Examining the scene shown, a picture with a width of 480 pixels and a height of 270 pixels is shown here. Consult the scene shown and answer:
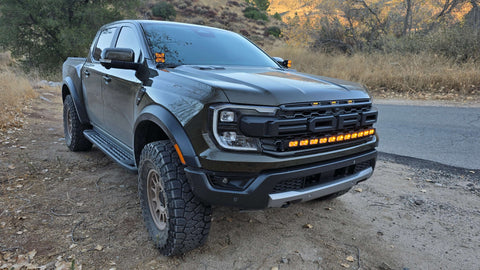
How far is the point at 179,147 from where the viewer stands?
2125 mm

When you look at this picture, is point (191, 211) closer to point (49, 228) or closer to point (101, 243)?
point (101, 243)

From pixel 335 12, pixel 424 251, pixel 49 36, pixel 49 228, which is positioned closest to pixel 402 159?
pixel 424 251

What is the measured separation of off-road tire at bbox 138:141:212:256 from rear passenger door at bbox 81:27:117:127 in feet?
5.59

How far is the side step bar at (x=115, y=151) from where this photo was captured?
2998 mm

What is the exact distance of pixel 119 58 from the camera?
2.69 metres

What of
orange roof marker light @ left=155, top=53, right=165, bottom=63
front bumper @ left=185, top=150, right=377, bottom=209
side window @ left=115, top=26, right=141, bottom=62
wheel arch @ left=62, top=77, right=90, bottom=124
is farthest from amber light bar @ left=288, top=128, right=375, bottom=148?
wheel arch @ left=62, top=77, right=90, bottom=124

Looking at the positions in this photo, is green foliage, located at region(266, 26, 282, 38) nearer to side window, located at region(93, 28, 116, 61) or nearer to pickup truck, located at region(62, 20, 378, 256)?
side window, located at region(93, 28, 116, 61)


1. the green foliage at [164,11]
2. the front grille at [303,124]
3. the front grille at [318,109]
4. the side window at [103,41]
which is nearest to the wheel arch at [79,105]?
the side window at [103,41]

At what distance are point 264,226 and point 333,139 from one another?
1.09 meters

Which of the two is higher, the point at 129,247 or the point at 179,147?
the point at 179,147

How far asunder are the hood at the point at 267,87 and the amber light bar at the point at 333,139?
0.87ft

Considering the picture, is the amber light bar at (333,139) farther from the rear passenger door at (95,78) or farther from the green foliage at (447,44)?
the green foliage at (447,44)

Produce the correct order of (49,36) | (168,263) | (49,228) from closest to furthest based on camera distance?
(168,263), (49,228), (49,36)

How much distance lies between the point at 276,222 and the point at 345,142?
104 cm
